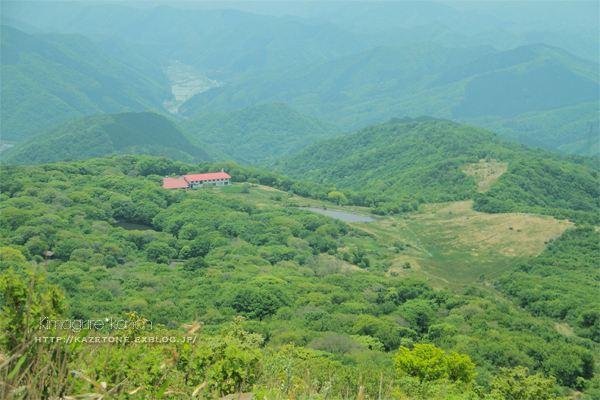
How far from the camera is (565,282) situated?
45.4 metres

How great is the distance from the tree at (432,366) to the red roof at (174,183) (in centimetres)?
5912

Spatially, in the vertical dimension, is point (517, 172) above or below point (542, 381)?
below

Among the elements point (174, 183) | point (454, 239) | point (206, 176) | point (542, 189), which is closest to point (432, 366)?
point (454, 239)

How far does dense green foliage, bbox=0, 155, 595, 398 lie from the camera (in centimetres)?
2594

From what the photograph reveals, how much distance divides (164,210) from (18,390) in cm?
6015

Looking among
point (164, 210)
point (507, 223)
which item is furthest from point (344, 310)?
point (507, 223)

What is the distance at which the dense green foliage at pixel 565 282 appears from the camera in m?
36.4

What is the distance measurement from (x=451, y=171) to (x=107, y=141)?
8907 centimetres

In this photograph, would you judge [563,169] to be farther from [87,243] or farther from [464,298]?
[87,243]

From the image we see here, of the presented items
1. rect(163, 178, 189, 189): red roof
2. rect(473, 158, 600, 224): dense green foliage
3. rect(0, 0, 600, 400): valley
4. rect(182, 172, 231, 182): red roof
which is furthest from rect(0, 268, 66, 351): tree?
rect(473, 158, 600, 224): dense green foliage

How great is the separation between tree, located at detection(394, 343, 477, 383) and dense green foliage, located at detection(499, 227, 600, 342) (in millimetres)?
19291

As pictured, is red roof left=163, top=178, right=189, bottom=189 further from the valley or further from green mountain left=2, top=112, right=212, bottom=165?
green mountain left=2, top=112, right=212, bottom=165

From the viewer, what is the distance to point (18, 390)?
3.48m

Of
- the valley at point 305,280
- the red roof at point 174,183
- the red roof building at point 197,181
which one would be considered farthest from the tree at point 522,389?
the red roof building at point 197,181
